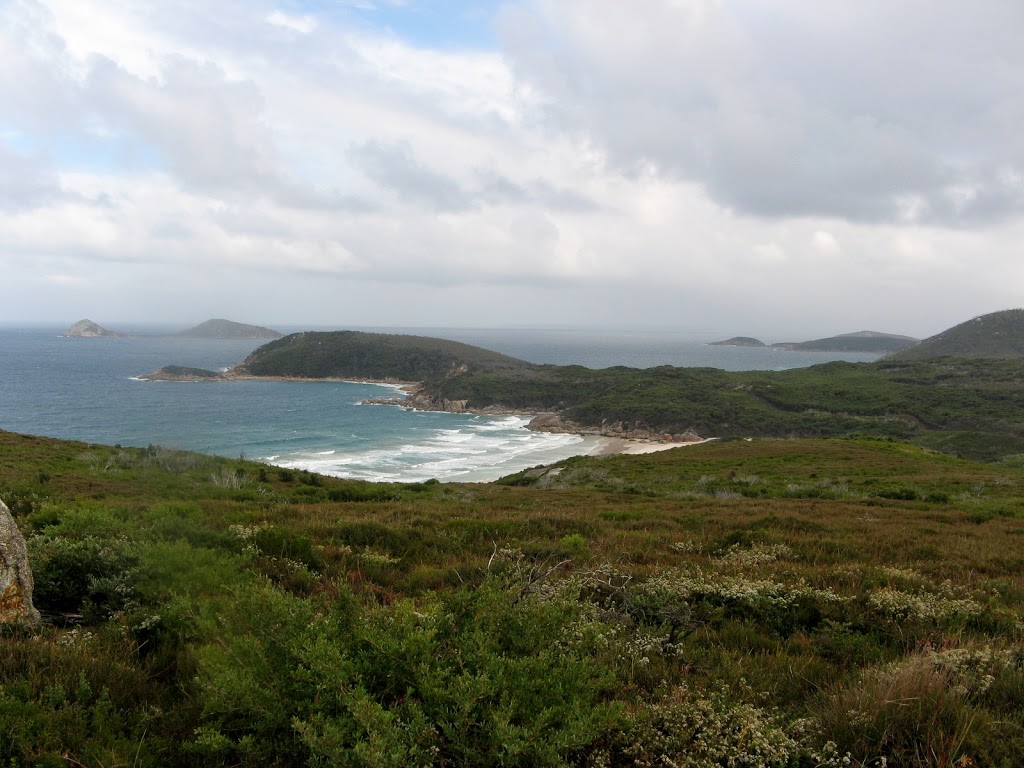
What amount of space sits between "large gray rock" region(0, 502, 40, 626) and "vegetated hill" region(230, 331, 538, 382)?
392ft

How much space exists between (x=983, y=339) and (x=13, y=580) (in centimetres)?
22220

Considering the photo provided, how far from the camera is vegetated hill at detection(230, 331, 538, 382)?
132m

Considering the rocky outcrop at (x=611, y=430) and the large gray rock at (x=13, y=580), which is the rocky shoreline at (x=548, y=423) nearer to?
the rocky outcrop at (x=611, y=430)

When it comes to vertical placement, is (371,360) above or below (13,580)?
above

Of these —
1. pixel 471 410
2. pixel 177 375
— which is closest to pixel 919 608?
pixel 471 410

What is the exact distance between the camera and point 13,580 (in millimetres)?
4156

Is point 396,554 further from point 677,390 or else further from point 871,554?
point 677,390

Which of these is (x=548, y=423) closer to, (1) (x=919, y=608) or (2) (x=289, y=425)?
(2) (x=289, y=425)

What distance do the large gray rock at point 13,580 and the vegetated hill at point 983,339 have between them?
192m

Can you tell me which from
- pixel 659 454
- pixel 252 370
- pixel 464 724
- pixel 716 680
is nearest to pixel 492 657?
pixel 464 724

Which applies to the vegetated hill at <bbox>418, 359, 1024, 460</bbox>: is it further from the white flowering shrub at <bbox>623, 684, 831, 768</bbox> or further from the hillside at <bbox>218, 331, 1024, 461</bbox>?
the white flowering shrub at <bbox>623, 684, 831, 768</bbox>

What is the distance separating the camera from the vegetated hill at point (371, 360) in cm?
13250

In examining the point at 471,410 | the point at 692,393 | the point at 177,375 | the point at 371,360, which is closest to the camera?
the point at 692,393

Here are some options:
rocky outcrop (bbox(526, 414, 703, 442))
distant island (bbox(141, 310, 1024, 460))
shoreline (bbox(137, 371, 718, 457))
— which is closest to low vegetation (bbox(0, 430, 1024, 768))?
shoreline (bbox(137, 371, 718, 457))
